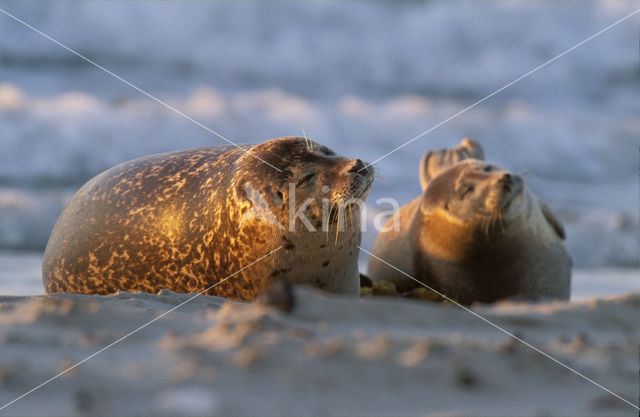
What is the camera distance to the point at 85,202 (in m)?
4.29

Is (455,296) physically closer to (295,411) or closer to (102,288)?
(102,288)

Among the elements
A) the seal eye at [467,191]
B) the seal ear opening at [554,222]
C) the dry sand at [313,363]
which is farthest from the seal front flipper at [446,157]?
the dry sand at [313,363]

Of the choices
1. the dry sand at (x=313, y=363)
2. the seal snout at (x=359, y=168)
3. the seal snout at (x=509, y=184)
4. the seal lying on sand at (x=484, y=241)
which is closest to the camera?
the dry sand at (x=313, y=363)

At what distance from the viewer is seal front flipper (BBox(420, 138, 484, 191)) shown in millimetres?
5613

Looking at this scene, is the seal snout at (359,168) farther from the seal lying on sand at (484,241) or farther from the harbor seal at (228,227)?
the seal lying on sand at (484,241)

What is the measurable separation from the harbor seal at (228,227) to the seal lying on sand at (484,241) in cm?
84

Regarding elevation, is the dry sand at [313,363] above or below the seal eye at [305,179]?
below

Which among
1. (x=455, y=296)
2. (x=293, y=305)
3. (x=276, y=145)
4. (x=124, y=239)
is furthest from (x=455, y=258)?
(x=293, y=305)

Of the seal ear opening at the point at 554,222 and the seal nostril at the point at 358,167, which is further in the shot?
the seal ear opening at the point at 554,222

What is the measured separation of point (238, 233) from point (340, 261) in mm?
Result: 675

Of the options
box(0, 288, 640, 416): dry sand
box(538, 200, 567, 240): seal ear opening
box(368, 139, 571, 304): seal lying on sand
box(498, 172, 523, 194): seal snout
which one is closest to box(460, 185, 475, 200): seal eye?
box(368, 139, 571, 304): seal lying on sand

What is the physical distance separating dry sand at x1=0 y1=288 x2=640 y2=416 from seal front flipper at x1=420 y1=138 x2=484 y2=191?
11.6 ft

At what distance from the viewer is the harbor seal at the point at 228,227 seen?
3580 mm

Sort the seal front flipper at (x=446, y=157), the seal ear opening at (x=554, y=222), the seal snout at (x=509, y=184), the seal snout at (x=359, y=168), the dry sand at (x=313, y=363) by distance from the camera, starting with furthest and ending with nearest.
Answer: the seal front flipper at (x=446, y=157) → the seal ear opening at (x=554, y=222) → the seal snout at (x=509, y=184) → the seal snout at (x=359, y=168) → the dry sand at (x=313, y=363)
